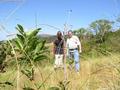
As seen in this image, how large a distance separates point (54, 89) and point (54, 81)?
4.11 ft

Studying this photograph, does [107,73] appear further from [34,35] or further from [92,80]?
[34,35]

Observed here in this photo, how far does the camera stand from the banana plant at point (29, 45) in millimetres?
2719

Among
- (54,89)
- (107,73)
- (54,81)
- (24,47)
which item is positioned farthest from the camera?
(107,73)

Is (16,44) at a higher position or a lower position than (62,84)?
higher

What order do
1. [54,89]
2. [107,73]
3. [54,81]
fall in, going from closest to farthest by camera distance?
1. [54,89]
2. [54,81]
3. [107,73]

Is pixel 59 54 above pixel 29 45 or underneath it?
underneath

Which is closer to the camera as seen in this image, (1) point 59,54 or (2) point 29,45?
(2) point 29,45

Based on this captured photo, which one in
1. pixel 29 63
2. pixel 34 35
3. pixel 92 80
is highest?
pixel 34 35

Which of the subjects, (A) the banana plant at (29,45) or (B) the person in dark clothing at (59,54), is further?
(B) the person in dark clothing at (59,54)

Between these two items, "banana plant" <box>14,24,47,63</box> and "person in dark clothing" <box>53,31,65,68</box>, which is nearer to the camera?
"banana plant" <box>14,24,47,63</box>

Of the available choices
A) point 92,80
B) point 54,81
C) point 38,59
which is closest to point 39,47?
point 38,59

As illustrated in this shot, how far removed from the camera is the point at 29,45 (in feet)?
9.02

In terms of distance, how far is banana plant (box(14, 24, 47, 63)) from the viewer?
272 cm

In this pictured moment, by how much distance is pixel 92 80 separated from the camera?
3.97 m
